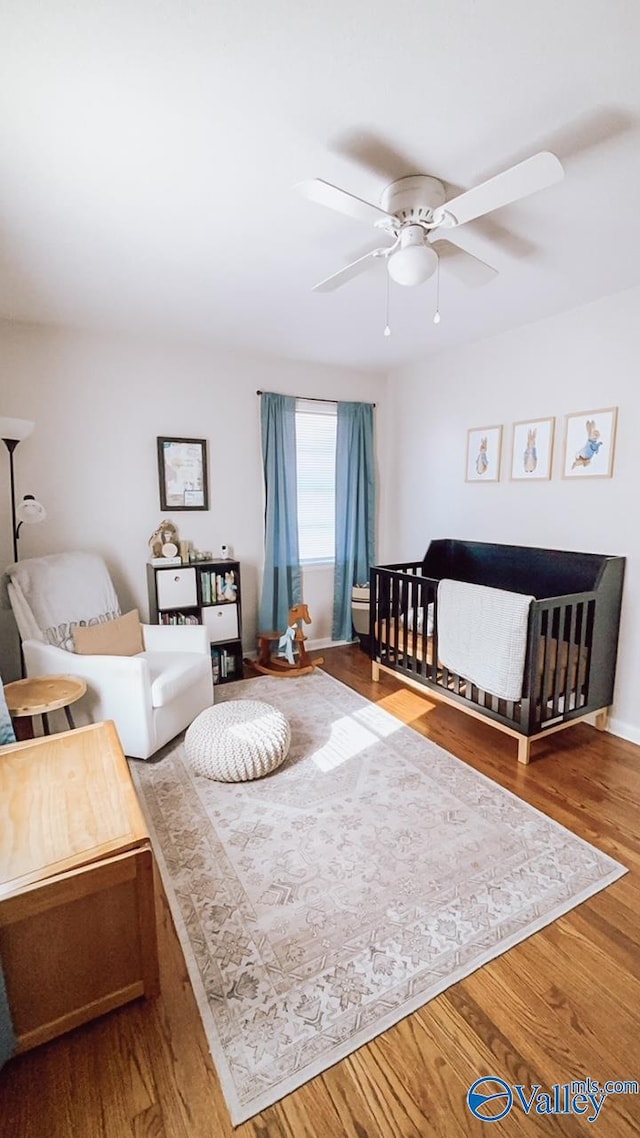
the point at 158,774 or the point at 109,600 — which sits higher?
the point at 109,600

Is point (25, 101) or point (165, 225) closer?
point (25, 101)

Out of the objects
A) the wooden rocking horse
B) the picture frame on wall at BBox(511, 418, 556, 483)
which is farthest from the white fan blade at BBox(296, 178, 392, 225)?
the wooden rocking horse

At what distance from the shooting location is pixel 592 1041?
1.23 m

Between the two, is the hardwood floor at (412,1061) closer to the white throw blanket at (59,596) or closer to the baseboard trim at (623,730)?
the baseboard trim at (623,730)

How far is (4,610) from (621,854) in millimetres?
3382

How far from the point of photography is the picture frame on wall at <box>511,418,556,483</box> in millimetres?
3078

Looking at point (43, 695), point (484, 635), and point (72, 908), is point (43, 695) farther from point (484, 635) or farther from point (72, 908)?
point (484, 635)

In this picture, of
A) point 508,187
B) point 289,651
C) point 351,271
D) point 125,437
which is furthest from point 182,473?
point 508,187

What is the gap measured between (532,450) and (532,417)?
8.4 inches

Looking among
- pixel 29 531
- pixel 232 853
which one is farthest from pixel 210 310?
pixel 232 853

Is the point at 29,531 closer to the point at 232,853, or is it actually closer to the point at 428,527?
the point at 232,853

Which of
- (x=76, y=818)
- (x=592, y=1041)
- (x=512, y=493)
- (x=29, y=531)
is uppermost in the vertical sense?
(x=512, y=493)

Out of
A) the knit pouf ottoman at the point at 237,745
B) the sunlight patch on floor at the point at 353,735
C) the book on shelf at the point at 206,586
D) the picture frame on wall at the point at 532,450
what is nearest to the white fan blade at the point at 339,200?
the picture frame on wall at the point at 532,450

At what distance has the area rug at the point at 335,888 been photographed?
128 cm
